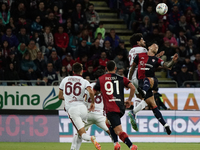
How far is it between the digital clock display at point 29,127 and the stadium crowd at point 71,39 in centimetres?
297

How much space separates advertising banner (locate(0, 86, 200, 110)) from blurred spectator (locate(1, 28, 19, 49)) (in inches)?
70.2

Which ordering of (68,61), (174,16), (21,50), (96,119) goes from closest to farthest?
(96,119), (21,50), (68,61), (174,16)

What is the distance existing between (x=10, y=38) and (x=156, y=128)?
6.53 m

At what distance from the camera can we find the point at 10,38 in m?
16.2

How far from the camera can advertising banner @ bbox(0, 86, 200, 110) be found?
1535 centimetres

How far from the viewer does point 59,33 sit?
664 inches

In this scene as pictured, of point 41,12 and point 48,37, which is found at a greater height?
point 41,12

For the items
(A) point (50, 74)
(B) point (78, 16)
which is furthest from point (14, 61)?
(B) point (78, 16)

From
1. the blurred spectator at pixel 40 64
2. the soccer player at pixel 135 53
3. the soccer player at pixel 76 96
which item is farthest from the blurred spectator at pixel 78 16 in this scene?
the soccer player at pixel 76 96

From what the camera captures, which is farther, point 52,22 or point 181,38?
point 181,38

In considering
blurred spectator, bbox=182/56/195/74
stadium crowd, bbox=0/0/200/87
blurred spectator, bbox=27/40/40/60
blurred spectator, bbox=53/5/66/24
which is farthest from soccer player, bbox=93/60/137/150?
blurred spectator, bbox=53/5/66/24

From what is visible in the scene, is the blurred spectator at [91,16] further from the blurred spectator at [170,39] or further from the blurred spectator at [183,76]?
the blurred spectator at [183,76]

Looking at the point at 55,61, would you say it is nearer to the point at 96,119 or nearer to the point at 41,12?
the point at 41,12

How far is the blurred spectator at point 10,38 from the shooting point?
16.2 m
